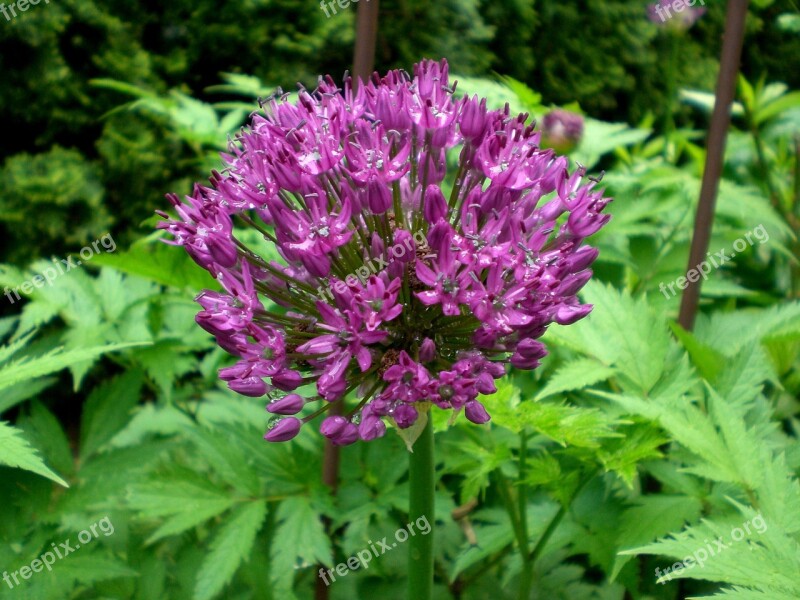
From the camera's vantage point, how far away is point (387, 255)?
43.1 inches

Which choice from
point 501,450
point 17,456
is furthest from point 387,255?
point 17,456

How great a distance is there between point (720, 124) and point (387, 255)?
0.82 m

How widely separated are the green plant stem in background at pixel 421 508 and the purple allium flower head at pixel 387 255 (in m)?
0.11

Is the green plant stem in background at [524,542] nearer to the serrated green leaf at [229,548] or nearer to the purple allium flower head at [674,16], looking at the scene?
the serrated green leaf at [229,548]

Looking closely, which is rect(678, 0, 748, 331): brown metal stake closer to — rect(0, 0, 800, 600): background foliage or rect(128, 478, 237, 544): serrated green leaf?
rect(0, 0, 800, 600): background foliage

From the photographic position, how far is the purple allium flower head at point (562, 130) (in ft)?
7.51

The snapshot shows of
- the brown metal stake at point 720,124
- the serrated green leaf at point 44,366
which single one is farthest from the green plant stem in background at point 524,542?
the serrated green leaf at point 44,366

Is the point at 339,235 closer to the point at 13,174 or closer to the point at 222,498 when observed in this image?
the point at 222,498

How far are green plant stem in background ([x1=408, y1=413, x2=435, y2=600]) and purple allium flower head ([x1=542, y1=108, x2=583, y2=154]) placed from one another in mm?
1404

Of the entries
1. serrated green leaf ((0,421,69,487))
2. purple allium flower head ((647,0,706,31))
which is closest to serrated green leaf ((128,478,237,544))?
serrated green leaf ((0,421,69,487))

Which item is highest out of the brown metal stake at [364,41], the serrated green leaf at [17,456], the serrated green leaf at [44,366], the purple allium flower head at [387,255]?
the brown metal stake at [364,41]

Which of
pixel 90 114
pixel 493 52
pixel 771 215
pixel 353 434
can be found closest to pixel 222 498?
pixel 353 434

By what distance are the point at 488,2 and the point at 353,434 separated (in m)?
5.46

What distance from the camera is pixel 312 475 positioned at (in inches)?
63.7
